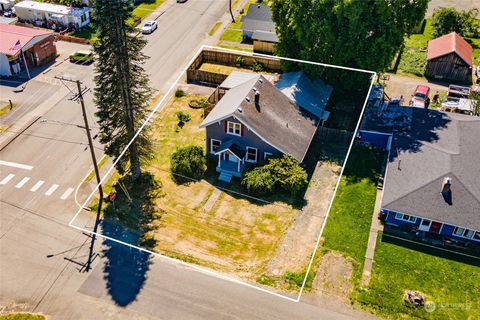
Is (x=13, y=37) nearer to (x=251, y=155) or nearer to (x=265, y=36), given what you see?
(x=265, y=36)

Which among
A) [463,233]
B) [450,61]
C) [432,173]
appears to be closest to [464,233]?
[463,233]

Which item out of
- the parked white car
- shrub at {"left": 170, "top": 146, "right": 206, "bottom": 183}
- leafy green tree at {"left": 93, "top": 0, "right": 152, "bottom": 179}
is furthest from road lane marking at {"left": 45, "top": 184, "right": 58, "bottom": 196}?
the parked white car

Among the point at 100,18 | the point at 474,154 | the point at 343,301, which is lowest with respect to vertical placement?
the point at 343,301

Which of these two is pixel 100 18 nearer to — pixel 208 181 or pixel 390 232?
pixel 208 181

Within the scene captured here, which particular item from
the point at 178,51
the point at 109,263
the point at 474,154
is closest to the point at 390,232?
the point at 474,154

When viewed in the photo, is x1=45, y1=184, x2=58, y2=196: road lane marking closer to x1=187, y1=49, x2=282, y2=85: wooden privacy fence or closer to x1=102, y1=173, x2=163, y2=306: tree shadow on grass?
x1=102, y1=173, x2=163, y2=306: tree shadow on grass
